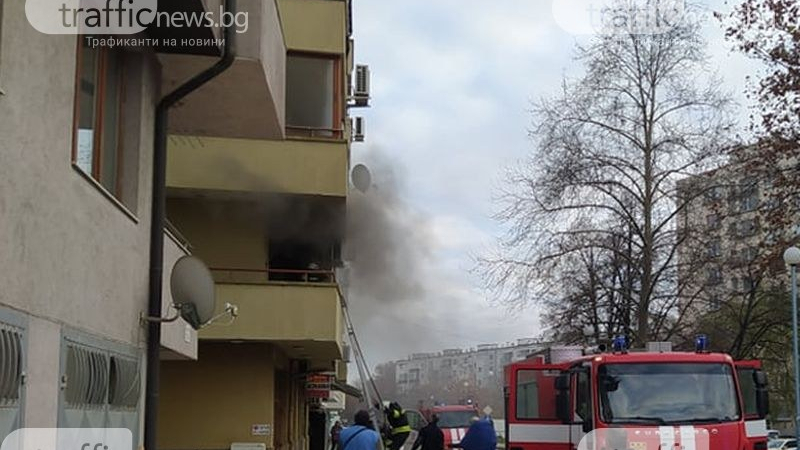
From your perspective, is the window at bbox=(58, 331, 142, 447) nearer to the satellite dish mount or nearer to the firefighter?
the satellite dish mount

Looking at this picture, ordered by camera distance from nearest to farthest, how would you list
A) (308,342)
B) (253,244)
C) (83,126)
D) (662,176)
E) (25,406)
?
(25,406)
(83,126)
(308,342)
(253,244)
(662,176)

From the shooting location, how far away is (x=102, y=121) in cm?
770

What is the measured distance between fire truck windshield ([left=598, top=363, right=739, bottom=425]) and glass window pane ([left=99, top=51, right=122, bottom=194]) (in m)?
6.60

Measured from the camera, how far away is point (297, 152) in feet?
55.9

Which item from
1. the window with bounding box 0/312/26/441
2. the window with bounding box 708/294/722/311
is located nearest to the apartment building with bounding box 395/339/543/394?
the window with bounding box 708/294/722/311

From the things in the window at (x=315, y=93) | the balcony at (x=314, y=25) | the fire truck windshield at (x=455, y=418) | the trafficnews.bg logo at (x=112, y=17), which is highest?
the balcony at (x=314, y=25)

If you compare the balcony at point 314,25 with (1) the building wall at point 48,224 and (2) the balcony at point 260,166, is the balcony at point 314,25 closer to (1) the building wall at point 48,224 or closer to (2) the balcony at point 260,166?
(2) the balcony at point 260,166

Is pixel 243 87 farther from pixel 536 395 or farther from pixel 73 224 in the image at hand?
pixel 536 395

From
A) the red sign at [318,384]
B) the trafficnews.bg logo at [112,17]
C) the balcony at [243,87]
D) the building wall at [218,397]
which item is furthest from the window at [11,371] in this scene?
the red sign at [318,384]

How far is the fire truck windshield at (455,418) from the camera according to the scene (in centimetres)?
2808

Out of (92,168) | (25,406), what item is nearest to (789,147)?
(92,168)

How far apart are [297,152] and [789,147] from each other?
1081 centimetres

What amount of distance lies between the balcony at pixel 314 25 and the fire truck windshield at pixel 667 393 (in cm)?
839

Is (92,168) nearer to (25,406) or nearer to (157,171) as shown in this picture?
(157,171)
